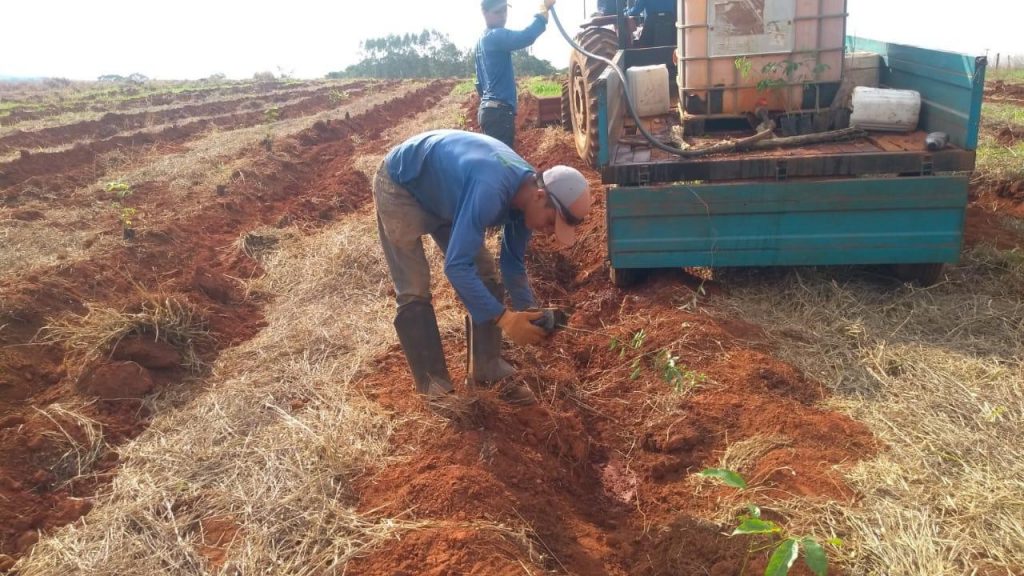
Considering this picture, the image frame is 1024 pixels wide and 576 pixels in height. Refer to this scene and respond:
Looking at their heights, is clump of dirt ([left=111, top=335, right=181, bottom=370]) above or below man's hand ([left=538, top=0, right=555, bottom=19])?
A: below

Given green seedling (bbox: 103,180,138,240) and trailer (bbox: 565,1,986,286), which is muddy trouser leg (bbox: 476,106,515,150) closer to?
trailer (bbox: 565,1,986,286)

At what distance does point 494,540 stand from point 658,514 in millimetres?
798

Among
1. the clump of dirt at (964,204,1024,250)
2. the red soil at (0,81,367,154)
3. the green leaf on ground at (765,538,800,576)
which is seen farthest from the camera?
the red soil at (0,81,367,154)

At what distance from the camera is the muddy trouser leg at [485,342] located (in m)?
3.63

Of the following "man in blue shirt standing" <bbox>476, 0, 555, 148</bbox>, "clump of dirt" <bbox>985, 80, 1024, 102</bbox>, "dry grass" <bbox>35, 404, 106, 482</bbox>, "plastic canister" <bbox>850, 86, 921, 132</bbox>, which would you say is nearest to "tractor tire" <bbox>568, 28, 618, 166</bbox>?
"man in blue shirt standing" <bbox>476, 0, 555, 148</bbox>

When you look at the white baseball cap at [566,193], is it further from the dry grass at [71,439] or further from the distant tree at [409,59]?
the distant tree at [409,59]

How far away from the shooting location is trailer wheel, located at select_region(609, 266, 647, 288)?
4.88 meters

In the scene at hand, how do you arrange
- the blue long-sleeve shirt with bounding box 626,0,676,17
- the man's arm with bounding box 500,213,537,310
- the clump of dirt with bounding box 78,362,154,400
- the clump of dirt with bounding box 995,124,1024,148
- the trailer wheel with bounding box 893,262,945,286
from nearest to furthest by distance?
the man's arm with bounding box 500,213,537,310
the clump of dirt with bounding box 78,362,154,400
the trailer wheel with bounding box 893,262,945,286
the blue long-sleeve shirt with bounding box 626,0,676,17
the clump of dirt with bounding box 995,124,1024,148

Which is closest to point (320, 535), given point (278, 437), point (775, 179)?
point (278, 437)

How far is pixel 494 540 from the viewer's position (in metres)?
2.52

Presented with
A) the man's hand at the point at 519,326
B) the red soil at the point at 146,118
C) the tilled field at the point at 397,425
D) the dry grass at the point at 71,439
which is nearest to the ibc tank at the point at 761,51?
the tilled field at the point at 397,425

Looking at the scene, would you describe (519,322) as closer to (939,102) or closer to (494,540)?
(494,540)

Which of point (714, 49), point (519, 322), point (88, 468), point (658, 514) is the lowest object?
point (658, 514)

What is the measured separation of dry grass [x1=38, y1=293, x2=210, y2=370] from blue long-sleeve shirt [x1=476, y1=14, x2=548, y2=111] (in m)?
3.07
